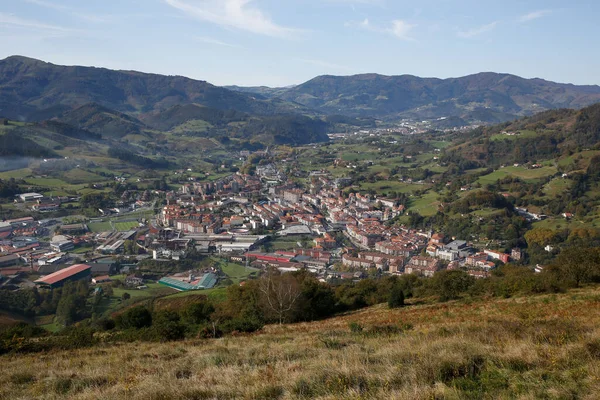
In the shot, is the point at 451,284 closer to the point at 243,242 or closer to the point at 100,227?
the point at 243,242

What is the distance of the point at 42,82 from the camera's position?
172 metres

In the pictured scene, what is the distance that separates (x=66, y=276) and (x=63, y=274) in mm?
526

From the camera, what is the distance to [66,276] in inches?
1022

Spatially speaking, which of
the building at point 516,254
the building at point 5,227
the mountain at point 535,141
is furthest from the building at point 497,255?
the building at point 5,227

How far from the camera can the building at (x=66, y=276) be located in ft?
81.9

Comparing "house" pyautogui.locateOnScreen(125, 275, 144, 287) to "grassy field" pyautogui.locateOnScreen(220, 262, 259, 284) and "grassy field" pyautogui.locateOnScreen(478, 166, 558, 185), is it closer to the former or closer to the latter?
"grassy field" pyautogui.locateOnScreen(220, 262, 259, 284)

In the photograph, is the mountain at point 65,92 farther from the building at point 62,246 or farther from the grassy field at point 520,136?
the grassy field at point 520,136

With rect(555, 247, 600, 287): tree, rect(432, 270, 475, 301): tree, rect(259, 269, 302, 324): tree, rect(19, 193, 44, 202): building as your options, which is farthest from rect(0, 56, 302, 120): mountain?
rect(555, 247, 600, 287): tree

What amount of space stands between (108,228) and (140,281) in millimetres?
16298

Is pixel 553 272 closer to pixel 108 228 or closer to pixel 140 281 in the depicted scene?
pixel 140 281

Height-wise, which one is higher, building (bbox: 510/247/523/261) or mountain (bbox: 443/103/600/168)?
mountain (bbox: 443/103/600/168)

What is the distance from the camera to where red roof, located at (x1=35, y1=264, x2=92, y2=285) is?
2522cm

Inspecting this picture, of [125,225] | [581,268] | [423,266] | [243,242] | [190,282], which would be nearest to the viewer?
[581,268]

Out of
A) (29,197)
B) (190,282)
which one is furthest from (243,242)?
(29,197)
